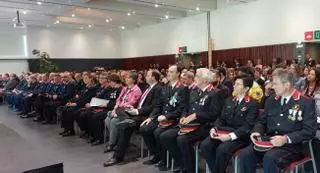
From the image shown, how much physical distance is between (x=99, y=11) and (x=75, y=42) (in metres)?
5.54

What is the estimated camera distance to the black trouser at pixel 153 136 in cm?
364

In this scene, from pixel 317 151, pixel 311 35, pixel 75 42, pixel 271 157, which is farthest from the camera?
pixel 75 42

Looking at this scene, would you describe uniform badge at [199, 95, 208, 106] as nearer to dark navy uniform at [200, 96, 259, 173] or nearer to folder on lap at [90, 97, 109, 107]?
dark navy uniform at [200, 96, 259, 173]

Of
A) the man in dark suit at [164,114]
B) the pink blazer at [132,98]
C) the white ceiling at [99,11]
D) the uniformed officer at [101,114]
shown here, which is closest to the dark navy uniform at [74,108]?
the uniformed officer at [101,114]

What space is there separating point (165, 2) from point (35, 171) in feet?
36.7

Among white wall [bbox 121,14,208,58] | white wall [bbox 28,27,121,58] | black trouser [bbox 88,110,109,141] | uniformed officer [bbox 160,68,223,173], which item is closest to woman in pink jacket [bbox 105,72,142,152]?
black trouser [bbox 88,110,109,141]

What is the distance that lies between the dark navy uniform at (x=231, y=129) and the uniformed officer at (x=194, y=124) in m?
0.17

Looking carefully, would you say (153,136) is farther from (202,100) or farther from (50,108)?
(50,108)

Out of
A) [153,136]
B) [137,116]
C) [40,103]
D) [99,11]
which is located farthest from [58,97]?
[99,11]

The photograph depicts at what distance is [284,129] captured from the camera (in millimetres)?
2551

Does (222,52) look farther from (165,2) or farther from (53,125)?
(53,125)

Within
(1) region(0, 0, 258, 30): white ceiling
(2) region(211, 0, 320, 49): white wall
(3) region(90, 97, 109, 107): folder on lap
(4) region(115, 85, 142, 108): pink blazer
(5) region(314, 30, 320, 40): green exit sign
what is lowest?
(3) region(90, 97, 109, 107): folder on lap

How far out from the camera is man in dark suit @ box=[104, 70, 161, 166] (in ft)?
12.9

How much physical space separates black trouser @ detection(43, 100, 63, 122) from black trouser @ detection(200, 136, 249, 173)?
15.1 feet
